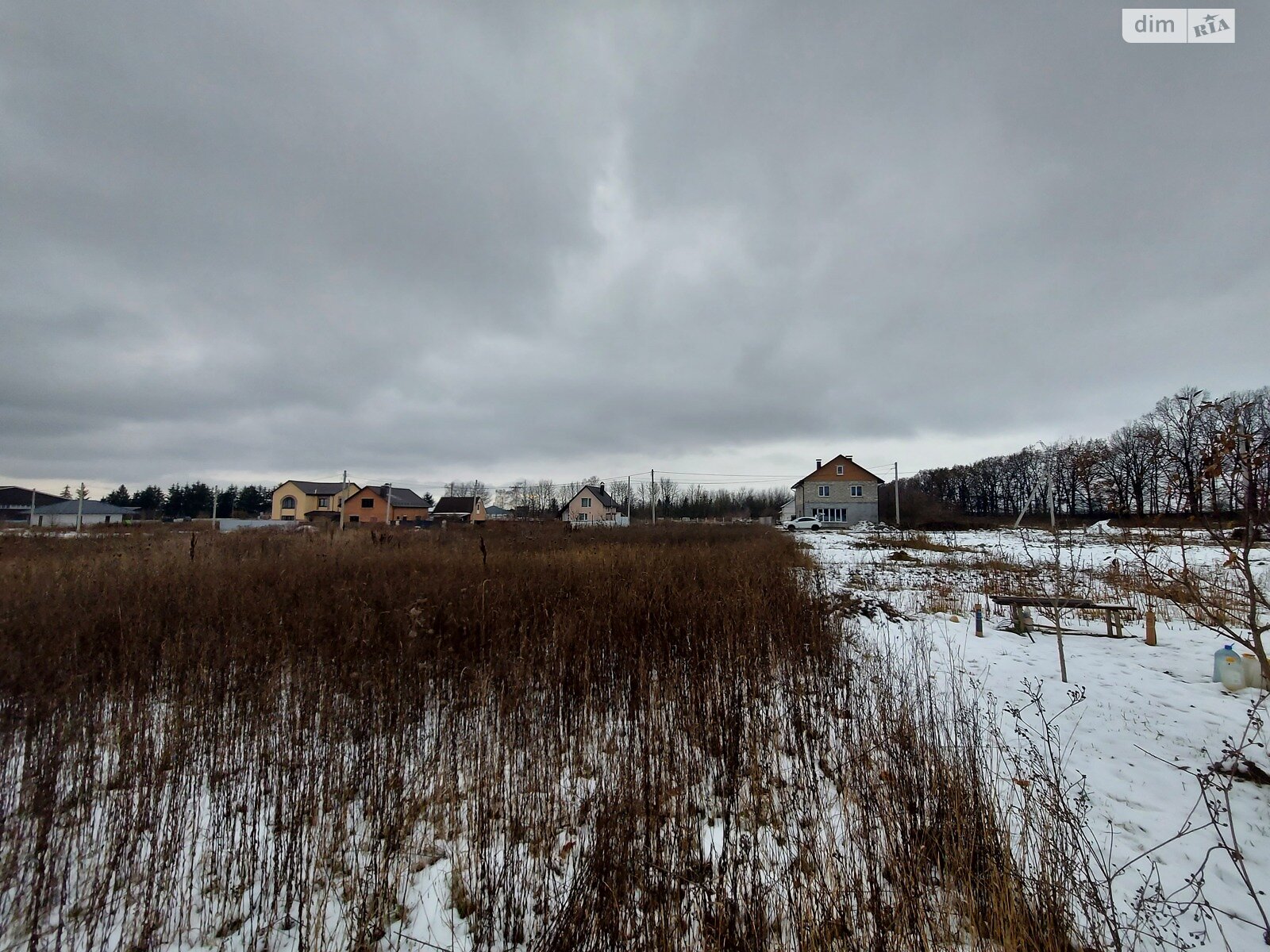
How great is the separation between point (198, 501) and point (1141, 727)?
87.6 m

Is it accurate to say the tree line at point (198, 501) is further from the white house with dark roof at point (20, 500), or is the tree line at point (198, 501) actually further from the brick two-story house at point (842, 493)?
the brick two-story house at point (842, 493)

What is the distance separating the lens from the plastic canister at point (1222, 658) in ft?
16.2

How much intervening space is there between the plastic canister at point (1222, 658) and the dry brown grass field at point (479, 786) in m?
3.17

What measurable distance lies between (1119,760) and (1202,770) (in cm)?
47

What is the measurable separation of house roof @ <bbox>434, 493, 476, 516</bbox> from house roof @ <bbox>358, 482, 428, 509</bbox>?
5.72 ft

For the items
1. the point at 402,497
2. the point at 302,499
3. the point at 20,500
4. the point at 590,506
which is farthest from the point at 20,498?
the point at 590,506

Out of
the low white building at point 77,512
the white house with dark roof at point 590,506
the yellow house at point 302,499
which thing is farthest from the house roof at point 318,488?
the white house with dark roof at point 590,506

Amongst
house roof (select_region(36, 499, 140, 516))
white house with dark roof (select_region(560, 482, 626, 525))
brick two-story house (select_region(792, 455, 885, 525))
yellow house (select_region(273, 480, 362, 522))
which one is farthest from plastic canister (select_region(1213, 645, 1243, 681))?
house roof (select_region(36, 499, 140, 516))

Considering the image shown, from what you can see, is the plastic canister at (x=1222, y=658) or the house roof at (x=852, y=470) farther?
the house roof at (x=852, y=470)

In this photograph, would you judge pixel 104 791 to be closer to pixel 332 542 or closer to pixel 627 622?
pixel 627 622

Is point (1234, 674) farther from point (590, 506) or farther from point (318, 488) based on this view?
point (318, 488)

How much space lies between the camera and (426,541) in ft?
48.0

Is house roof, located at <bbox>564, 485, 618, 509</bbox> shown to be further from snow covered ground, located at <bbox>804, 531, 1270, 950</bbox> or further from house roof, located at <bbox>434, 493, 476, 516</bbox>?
snow covered ground, located at <bbox>804, 531, 1270, 950</bbox>

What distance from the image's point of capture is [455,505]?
60.0 meters
